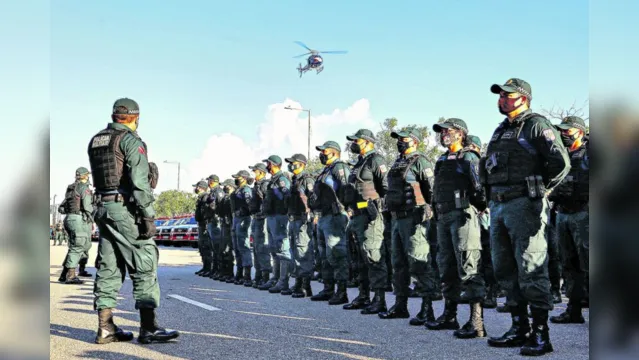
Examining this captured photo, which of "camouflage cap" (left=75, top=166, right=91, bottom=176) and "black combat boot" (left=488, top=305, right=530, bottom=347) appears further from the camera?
"camouflage cap" (left=75, top=166, right=91, bottom=176)

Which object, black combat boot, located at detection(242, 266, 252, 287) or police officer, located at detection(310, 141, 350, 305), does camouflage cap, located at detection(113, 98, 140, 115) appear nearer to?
police officer, located at detection(310, 141, 350, 305)

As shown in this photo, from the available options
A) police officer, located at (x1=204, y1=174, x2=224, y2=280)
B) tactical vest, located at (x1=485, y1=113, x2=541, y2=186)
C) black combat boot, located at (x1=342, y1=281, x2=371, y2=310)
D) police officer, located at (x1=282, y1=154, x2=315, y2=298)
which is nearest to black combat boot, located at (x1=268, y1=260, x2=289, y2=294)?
police officer, located at (x1=282, y1=154, x2=315, y2=298)

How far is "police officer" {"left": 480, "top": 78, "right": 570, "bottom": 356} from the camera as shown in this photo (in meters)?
5.03

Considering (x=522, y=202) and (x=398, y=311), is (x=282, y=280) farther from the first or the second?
(x=522, y=202)

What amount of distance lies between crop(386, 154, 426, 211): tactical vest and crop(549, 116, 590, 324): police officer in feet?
5.64

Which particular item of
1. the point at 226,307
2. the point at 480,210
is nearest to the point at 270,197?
the point at 226,307

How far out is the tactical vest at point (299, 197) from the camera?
393 inches

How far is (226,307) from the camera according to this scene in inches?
322

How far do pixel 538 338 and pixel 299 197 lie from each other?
5631 mm

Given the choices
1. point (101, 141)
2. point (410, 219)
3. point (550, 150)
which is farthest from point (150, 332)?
point (550, 150)

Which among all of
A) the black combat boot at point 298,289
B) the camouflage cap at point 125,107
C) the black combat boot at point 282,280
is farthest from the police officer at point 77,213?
the camouflage cap at point 125,107

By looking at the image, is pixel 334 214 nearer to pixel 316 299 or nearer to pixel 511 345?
pixel 316 299
